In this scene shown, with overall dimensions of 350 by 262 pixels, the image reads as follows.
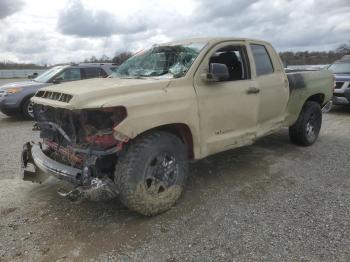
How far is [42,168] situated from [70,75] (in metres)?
7.58

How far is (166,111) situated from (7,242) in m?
2.03

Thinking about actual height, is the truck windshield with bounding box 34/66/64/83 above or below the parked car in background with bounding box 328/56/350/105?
above

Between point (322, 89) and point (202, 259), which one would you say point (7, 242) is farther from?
point (322, 89)

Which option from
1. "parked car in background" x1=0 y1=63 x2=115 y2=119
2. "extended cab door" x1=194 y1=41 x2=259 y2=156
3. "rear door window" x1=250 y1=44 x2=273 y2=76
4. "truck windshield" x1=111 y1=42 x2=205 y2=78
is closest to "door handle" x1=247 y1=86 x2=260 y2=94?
"extended cab door" x1=194 y1=41 x2=259 y2=156

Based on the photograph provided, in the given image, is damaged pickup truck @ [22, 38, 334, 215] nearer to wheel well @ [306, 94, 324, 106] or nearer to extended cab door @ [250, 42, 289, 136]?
extended cab door @ [250, 42, 289, 136]

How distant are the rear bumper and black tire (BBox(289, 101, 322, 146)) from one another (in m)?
4.29

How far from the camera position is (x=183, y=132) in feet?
14.3

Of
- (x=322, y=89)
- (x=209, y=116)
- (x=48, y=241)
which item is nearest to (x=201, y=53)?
(x=209, y=116)

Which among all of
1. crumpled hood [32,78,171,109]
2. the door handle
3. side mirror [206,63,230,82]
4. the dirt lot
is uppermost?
side mirror [206,63,230,82]

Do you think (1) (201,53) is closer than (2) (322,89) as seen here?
Yes

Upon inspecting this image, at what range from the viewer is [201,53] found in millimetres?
4629

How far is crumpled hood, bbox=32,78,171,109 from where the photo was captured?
11.8 feet

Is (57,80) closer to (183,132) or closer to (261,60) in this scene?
(261,60)

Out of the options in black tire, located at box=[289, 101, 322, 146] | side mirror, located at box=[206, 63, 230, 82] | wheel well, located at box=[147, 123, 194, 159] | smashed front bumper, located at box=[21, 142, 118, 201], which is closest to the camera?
smashed front bumper, located at box=[21, 142, 118, 201]
